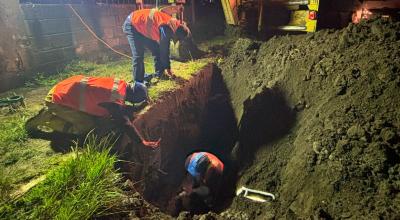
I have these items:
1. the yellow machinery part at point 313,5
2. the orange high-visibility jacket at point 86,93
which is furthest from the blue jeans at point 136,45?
the yellow machinery part at point 313,5

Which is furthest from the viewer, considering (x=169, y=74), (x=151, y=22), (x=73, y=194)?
(x=169, y=74)

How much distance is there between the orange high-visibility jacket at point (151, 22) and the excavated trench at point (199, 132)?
1.13 metres

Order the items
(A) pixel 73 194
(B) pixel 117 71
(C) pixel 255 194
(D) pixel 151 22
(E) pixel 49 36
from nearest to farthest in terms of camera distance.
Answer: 1. (A) pixel 73 194
2. (C) pixel 255 194
3. (D) pixel 151 22
4. (B) pixel 117 71
5. (E) pixel 49 36

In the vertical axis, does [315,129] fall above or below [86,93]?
below

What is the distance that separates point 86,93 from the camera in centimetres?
352

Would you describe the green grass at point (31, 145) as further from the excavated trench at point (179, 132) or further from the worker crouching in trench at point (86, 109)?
the excavated trench at point (179, 132)

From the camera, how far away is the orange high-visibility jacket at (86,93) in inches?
137

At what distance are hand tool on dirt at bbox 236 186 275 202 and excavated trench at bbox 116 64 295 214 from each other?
32 cm

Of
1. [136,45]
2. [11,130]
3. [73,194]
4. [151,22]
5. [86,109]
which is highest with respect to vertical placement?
[151,22]

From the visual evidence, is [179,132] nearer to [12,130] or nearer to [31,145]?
[31,145]

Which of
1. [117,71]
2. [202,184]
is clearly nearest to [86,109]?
[202,184]

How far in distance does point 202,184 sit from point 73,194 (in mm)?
2130

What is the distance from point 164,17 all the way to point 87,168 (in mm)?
A: 3209

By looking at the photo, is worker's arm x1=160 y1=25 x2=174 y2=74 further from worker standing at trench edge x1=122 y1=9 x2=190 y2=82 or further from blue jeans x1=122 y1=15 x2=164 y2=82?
blue jeans x1=122 y1=15 x2=164 y2=82
